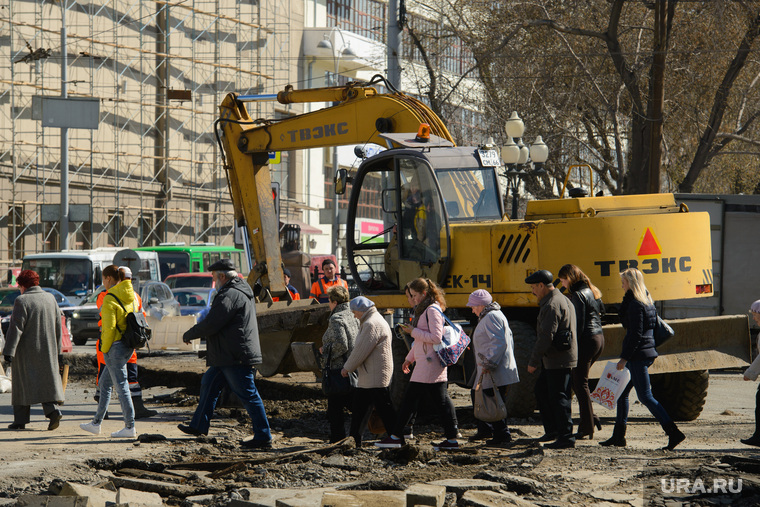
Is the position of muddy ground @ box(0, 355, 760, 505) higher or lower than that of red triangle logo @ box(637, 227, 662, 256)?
lower

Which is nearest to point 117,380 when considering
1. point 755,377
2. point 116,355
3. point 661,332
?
point 116,355

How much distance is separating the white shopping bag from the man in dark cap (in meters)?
0.32

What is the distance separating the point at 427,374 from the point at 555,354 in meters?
1.29

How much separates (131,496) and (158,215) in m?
38.1

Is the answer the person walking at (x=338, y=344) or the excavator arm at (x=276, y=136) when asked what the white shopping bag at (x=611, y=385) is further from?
the excavator arm at (x=276, y=136)

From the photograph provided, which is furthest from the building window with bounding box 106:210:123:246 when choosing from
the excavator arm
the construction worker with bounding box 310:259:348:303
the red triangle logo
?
the red triangle logo

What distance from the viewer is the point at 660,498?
7.20 meters

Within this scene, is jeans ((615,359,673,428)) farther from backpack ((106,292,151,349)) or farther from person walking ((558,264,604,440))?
backpack ((106,292,151,349))

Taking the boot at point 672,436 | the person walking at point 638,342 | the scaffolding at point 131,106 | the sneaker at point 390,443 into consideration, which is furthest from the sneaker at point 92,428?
the scaffolding at point 131,106

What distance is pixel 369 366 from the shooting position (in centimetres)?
952

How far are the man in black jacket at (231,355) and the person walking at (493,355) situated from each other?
213 centimetres

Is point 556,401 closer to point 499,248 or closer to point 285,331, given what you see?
point 499,248

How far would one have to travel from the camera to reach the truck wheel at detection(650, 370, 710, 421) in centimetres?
1192

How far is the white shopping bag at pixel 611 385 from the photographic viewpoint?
32.2 feet
